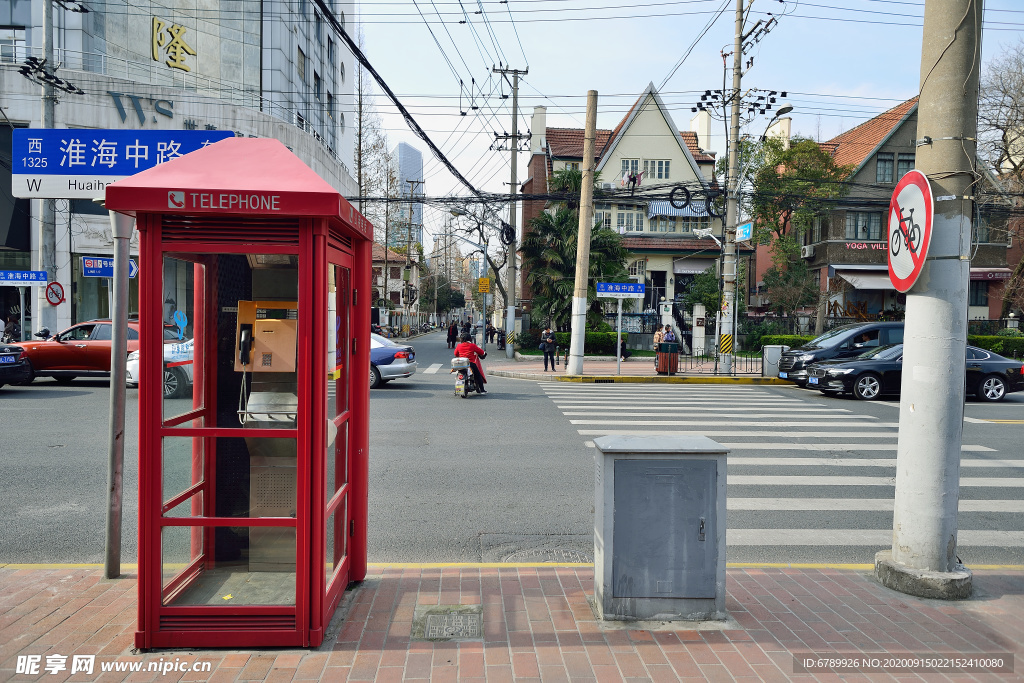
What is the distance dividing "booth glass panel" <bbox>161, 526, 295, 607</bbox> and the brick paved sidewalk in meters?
0.34

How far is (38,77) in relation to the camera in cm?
1783

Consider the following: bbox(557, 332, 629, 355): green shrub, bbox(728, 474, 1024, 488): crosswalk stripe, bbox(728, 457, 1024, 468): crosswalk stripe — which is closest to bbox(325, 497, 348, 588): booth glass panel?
bbox(728, 474, 1024, 488): crosswalk stripe

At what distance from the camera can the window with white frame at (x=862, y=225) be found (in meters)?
37.7

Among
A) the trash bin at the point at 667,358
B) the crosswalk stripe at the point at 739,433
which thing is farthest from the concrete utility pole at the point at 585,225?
the crosswalk stripe at the point at 739,433

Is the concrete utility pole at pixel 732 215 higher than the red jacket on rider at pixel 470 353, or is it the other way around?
the concrete utility pole at pixel 732 215

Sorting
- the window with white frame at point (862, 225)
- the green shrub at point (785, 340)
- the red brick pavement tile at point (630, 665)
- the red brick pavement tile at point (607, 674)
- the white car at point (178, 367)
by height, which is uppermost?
the window with white frame at point (862, 225)

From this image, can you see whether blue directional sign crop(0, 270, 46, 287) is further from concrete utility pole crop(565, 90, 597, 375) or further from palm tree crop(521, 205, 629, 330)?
palm tree crop(521, 205, 629, 330)

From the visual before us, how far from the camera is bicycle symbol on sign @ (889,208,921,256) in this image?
4.73 metres

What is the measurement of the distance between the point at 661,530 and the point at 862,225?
127ft

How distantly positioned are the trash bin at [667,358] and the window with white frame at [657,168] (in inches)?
906

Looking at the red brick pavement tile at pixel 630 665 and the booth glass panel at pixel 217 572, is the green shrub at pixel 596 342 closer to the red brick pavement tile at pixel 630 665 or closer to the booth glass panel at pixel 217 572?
the booth glass panel at pixel 217 572

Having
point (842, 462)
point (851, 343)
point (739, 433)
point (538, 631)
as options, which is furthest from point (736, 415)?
point (538, 631)

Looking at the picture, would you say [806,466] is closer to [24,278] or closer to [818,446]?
[818,446]

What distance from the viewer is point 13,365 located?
48.3 ft
